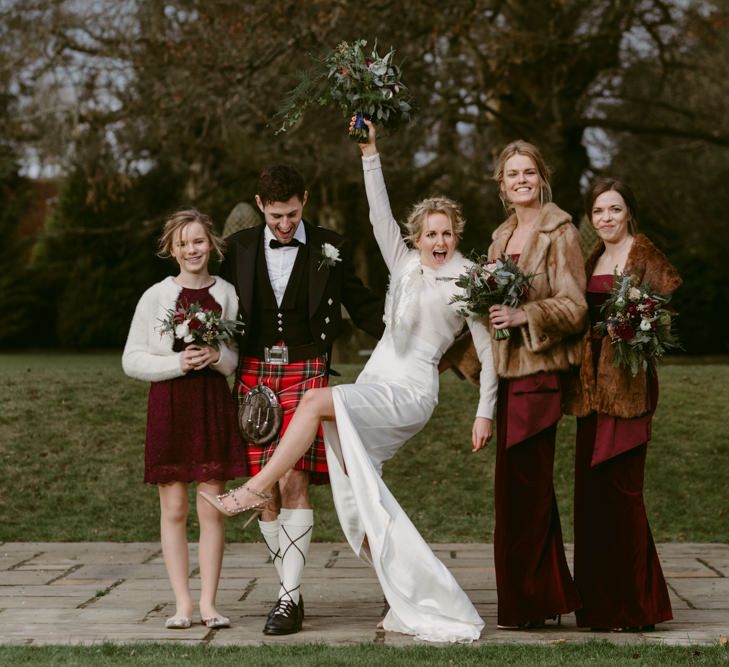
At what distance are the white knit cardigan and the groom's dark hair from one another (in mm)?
476

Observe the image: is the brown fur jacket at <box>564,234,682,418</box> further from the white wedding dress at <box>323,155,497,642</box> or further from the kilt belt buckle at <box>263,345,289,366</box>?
the kilt belt buckle at <box>263,345,289,366</box>

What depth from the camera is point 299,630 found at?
208 inches

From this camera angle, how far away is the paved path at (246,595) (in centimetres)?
518

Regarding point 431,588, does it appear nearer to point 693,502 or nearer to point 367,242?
point 693,502

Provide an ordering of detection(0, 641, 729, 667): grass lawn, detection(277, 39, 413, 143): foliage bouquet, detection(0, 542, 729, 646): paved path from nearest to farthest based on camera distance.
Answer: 1. detection(0, 641, 729, 667): grass lawn
2. detection(0, 542, 729, 646): paved path
3. detection(277, 39, 413, 143): foliage bouquet

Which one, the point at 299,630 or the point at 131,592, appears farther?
the point at 131,592

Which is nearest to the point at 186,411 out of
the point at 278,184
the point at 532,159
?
the point at 278,184

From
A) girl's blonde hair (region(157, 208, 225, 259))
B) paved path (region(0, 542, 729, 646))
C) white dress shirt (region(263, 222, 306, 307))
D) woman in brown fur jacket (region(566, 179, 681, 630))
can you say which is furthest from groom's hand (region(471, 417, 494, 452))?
girl's blonde hair (region(157, 208, 225, 259))

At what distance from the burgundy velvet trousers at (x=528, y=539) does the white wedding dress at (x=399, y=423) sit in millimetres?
233

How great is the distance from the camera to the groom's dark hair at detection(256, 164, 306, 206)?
536 centimetres

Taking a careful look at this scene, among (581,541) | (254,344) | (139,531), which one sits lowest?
(139,531)

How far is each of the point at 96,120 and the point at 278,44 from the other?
11.7 ft

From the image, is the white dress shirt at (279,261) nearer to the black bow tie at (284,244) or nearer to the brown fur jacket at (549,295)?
the black bow tie at (284,244)

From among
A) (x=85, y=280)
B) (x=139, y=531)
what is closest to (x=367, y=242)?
(x=85, y=280)
